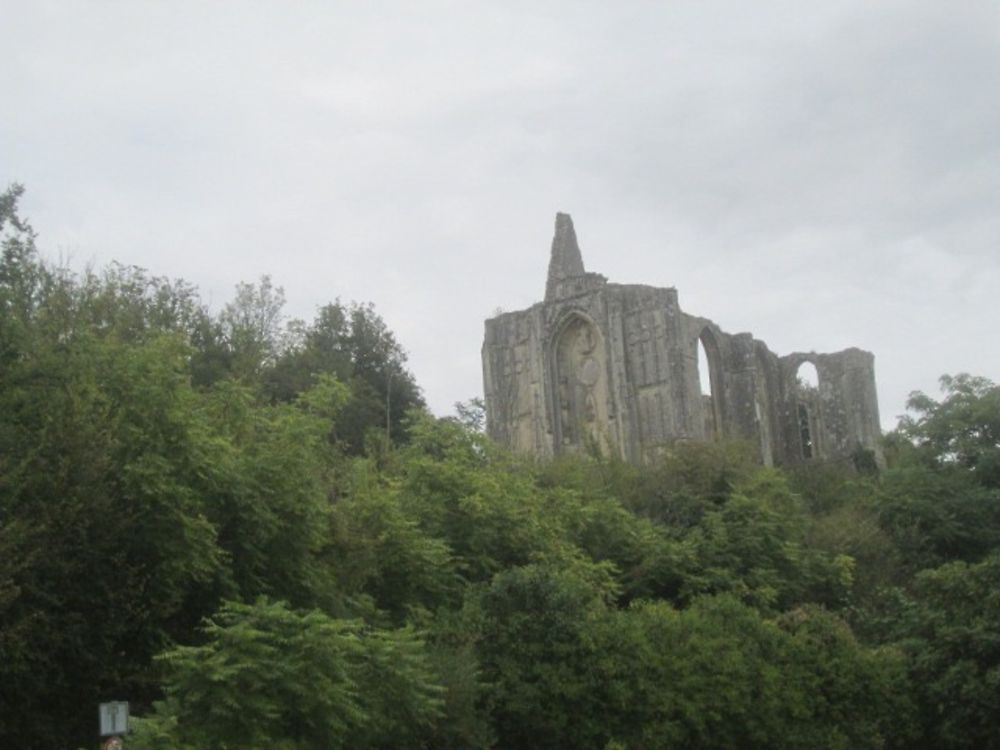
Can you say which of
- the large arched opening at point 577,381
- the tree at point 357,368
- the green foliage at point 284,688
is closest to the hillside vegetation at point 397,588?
the green foliage at point 284,688

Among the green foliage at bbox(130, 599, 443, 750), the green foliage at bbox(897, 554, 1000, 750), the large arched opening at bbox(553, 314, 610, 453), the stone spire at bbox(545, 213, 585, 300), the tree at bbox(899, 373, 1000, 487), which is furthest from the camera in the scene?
the stone spire at bbox(545, 213, 585, 300)

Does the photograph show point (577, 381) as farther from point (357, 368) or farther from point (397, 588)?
point (397, 588)

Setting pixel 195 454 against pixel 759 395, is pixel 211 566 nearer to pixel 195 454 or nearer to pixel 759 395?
pixel 195 454

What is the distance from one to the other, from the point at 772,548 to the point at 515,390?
965 inches

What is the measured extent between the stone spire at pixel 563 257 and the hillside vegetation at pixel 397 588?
63.0 feet

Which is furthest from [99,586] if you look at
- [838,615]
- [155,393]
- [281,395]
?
[281,395]

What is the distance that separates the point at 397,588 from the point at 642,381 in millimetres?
28291

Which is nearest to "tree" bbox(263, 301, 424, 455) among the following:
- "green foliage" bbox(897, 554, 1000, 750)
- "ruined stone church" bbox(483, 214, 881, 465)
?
"ruined stone church" bbox(483, 214, 881, 465)

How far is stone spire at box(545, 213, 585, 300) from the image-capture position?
50703 millimetres

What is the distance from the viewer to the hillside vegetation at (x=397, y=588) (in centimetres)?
1458

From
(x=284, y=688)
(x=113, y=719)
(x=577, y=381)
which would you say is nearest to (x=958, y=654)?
(x=284, y=688)

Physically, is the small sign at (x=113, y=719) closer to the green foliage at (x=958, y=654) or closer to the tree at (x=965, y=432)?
the green foliage at (x=958, y=654)

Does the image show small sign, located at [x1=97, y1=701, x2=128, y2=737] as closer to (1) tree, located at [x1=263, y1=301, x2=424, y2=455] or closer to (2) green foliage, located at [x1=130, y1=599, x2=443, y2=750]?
(2) green foliage, located at [x1=130, y1=599, x2=443, y2=750]

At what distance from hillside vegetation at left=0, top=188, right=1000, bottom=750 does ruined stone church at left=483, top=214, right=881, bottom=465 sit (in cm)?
1545
